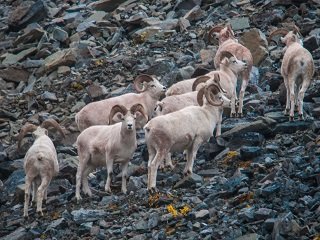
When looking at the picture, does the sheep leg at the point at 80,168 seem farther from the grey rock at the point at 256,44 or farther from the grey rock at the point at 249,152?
the grey rock at the point at 256,44

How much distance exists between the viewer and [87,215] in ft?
55.0

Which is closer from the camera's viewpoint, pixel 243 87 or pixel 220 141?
pixel 220 141

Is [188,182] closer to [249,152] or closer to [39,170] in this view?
[249,152]

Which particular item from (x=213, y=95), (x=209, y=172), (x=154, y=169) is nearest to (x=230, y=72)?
(x=213, y=95)

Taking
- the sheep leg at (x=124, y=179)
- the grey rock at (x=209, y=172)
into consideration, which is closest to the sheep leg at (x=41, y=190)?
the sheep leg at (x=124, y=179)

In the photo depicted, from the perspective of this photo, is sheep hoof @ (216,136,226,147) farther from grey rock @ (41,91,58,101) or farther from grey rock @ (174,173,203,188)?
grey rock @ (41,91,58,101)

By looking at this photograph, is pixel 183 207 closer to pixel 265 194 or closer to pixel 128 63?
pixel 265 194

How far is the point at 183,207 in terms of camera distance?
1599cm

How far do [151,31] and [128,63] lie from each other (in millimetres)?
3567

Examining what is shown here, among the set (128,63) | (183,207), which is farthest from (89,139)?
(128,63)

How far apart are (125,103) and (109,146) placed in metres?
4.03

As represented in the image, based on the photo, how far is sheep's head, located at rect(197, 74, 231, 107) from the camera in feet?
61.4

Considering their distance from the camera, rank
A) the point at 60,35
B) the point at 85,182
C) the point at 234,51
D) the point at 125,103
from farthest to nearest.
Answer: the point at 60,35, the point at 234,51, the point at 125,103, the point at 85,182

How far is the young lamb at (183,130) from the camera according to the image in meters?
17.0
